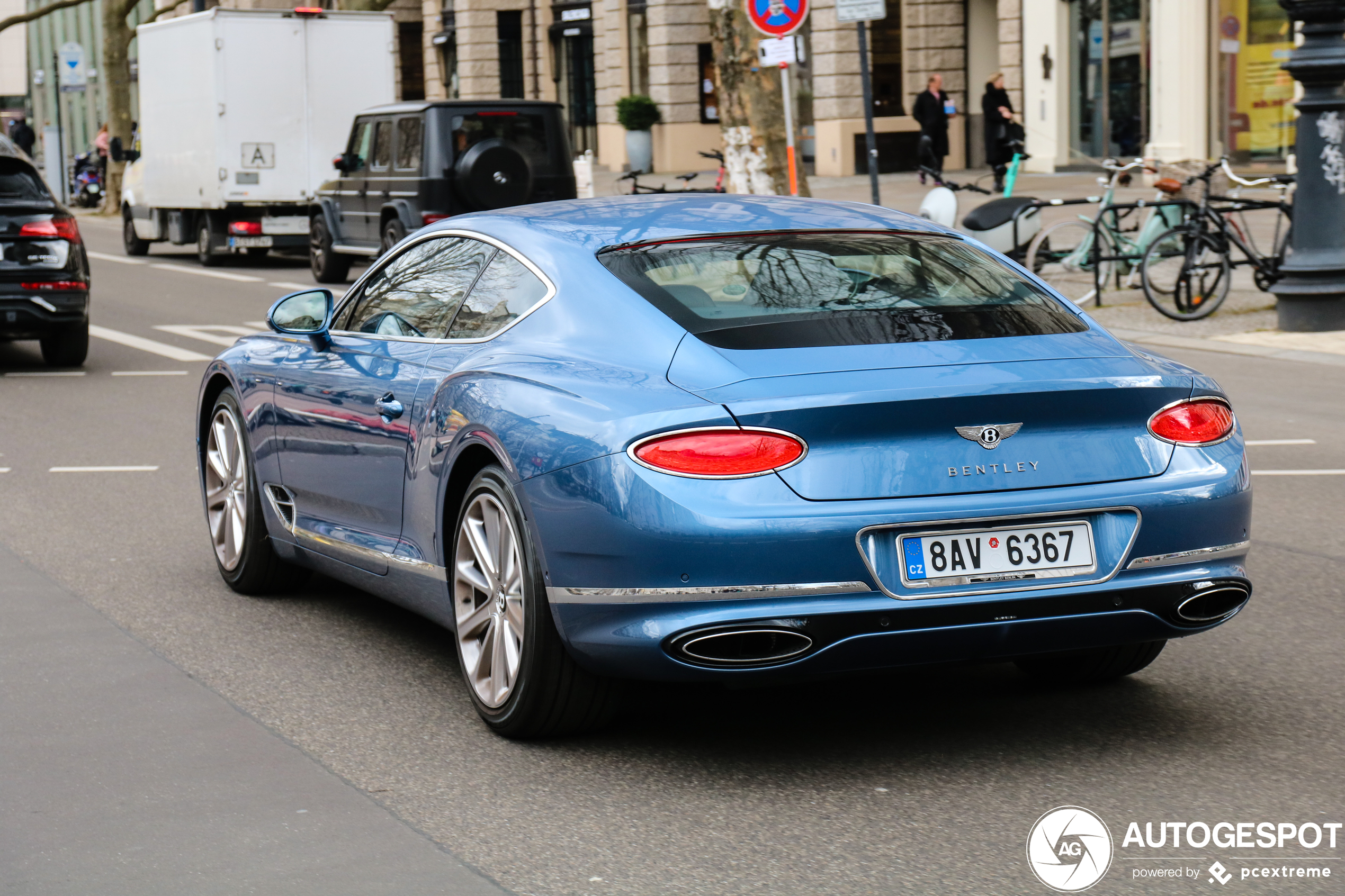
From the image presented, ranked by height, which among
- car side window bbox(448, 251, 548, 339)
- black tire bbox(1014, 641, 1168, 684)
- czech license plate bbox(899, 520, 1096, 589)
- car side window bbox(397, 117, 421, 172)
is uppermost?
car side window bbox(397, 117, 421, 172)

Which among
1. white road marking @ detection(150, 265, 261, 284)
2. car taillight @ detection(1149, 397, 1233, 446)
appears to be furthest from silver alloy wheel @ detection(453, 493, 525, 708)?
white road marking @ detection(150, 265, 261, 284)

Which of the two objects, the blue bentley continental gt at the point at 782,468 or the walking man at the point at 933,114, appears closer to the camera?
the blue bentley continental gt at the point at 782,468

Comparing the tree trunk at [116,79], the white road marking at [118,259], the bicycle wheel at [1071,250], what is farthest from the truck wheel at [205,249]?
the tree trunk at [116,79]

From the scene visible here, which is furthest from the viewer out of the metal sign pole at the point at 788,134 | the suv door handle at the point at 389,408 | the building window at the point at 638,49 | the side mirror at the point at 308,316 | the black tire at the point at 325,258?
the building window at the point at 638,49

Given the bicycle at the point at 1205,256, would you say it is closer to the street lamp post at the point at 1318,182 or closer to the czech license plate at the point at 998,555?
the street lamp post at the point at 1318,182

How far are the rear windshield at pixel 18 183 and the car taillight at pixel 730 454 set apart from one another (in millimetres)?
10920

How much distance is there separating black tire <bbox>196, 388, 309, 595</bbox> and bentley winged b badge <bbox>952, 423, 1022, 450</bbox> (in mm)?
3063

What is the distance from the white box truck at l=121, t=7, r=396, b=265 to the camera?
25.1 metres

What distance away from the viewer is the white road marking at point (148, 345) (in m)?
15.3

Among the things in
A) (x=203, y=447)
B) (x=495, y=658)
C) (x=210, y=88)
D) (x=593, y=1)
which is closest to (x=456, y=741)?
(x=495, y=658)

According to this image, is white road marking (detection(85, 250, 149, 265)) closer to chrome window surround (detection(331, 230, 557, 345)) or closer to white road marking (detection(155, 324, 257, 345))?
white road marking (detection(155, 324, 257, 345))

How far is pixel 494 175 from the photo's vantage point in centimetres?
2023

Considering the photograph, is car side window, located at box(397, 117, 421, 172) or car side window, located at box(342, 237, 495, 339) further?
car side window, located at box(397, 117, 421, 172)

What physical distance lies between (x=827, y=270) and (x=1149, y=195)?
21.9 m
